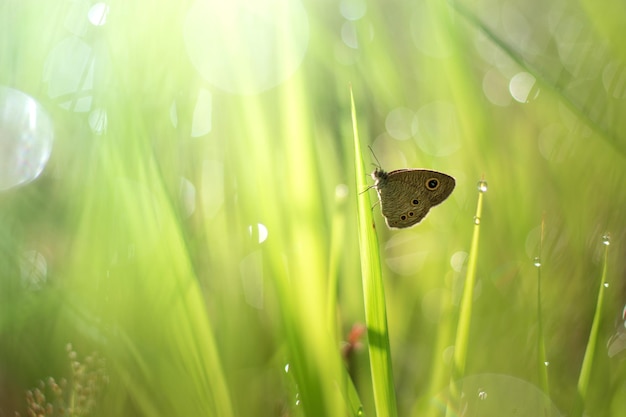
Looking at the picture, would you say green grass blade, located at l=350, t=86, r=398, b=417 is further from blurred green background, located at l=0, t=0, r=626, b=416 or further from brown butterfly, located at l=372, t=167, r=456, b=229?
brown butterfly, located at l=372, t=167, r=456, b=229

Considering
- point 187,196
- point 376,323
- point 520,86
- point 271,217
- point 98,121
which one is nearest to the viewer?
point 376,323

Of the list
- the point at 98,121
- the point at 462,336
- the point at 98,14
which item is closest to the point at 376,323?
the point at 462,336

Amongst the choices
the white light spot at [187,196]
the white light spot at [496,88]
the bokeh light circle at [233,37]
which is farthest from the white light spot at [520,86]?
the white light spot at [187,196]

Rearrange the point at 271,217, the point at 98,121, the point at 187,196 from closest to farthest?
the point at 271,217
the point at 98,121
the point at 187,196

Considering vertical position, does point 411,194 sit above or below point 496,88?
below

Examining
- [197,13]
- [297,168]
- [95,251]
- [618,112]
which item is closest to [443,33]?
[618,112]

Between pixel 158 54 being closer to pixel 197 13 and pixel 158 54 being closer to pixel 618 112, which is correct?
pixel 197 13

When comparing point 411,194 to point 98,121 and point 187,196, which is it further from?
point 98,121
